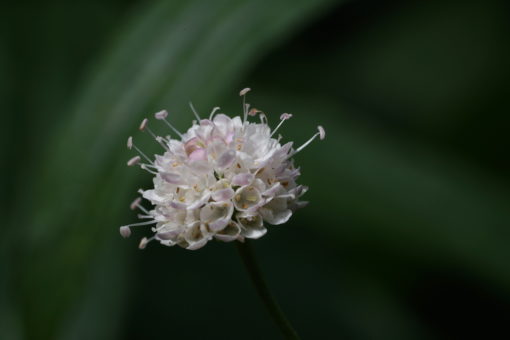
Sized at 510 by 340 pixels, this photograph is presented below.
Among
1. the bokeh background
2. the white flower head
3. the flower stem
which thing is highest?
the bokeh background

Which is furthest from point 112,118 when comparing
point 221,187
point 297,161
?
point 221,187

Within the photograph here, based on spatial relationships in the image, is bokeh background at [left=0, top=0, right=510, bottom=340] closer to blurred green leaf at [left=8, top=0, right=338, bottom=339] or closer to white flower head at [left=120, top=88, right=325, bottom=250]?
blurred green leaf at [left=8, top=0, right=338, bottom=339]

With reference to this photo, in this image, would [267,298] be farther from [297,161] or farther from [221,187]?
[297,161]

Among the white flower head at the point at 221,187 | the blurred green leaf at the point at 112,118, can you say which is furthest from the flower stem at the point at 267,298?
the blurred green leaf at the point at 112,118

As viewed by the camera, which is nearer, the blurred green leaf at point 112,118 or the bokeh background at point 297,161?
the blurred green leaf at point 112,118

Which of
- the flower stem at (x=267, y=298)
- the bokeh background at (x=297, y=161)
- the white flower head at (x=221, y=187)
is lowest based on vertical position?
the flower stem at (x=267, y=298)

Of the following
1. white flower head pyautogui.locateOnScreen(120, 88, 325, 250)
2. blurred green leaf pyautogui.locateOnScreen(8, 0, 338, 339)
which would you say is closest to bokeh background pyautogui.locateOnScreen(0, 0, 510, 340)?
blurred green leaf pyautogui.locateOnScreen(8, 0, 338, 339)

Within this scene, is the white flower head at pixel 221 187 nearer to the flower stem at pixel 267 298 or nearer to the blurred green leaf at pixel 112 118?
the flower stem at pixel 267 298
